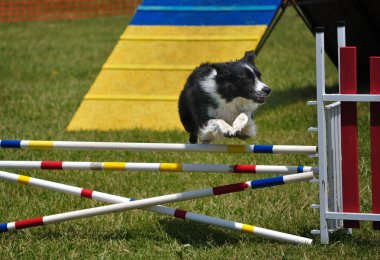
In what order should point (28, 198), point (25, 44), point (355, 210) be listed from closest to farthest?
point (355, 210)
point (28, 198)
point (25, 44)

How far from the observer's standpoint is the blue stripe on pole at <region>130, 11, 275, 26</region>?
914 cm

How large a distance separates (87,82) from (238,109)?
7.07 m

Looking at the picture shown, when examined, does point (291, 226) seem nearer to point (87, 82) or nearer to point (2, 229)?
point (2, 229)

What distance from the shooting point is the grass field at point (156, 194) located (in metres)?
4.69

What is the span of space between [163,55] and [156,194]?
132 inches

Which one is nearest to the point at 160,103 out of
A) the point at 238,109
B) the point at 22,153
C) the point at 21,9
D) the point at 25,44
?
the point at 22,153

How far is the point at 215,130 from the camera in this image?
505 centimetres

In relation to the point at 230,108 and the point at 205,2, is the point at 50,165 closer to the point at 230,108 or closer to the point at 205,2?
the point at 230,108

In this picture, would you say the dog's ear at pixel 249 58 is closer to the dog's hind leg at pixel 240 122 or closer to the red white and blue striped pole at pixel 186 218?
the dog's hind leg at pixel 240 122

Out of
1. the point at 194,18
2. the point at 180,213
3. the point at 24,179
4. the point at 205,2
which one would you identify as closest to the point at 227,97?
the point at 180,213

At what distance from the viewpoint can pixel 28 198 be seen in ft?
19.6

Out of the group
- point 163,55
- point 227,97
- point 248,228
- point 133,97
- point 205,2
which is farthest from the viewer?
point 205,2

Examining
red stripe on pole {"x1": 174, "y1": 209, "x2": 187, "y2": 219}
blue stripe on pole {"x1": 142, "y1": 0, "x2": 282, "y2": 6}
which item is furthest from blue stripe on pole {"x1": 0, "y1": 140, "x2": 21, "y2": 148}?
blue stripe on pole {"x1": 142, "y1": 0, "x2": 282, "y2": 6}

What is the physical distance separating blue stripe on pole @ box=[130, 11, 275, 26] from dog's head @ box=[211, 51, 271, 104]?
395 cm
